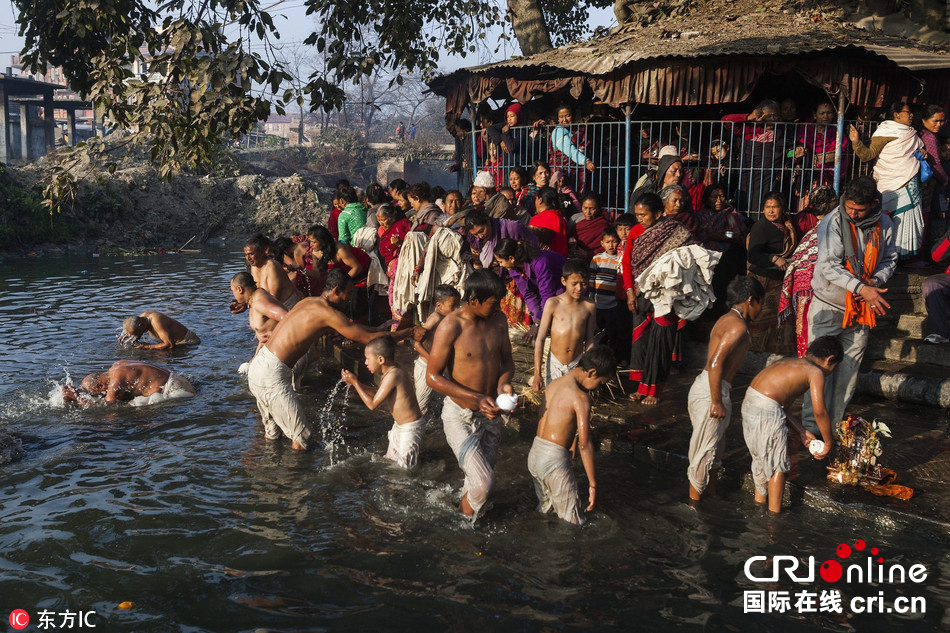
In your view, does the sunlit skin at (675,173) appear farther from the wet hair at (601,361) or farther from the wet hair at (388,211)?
the wet hair at (601,361)

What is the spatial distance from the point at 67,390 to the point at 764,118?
8785mm

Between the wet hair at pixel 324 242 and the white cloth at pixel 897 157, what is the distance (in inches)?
246

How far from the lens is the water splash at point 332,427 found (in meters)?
7.34

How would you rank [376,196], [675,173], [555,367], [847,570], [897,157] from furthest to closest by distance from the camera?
[376,196] → [675,173] → [897,157] → [555,367] → [847,570]

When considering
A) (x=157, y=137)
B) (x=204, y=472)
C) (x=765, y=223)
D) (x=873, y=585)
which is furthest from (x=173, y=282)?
(x=873, y=585)

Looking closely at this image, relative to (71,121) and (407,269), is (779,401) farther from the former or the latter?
(71,121)

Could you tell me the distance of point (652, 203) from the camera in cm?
756

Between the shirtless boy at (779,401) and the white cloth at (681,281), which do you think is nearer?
the shirtless boy at (779,401)

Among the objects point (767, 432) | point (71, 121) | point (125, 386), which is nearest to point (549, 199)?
point (767, 432)

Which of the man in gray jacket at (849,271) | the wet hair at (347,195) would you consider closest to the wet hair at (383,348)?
the man in gray jacket at (849,271)

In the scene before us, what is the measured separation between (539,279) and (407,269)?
1723mm

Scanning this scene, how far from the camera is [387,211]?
33.0 feet

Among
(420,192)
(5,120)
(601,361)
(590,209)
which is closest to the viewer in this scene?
(601,361)

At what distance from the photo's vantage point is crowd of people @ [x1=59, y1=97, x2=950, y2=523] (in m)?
5.57
